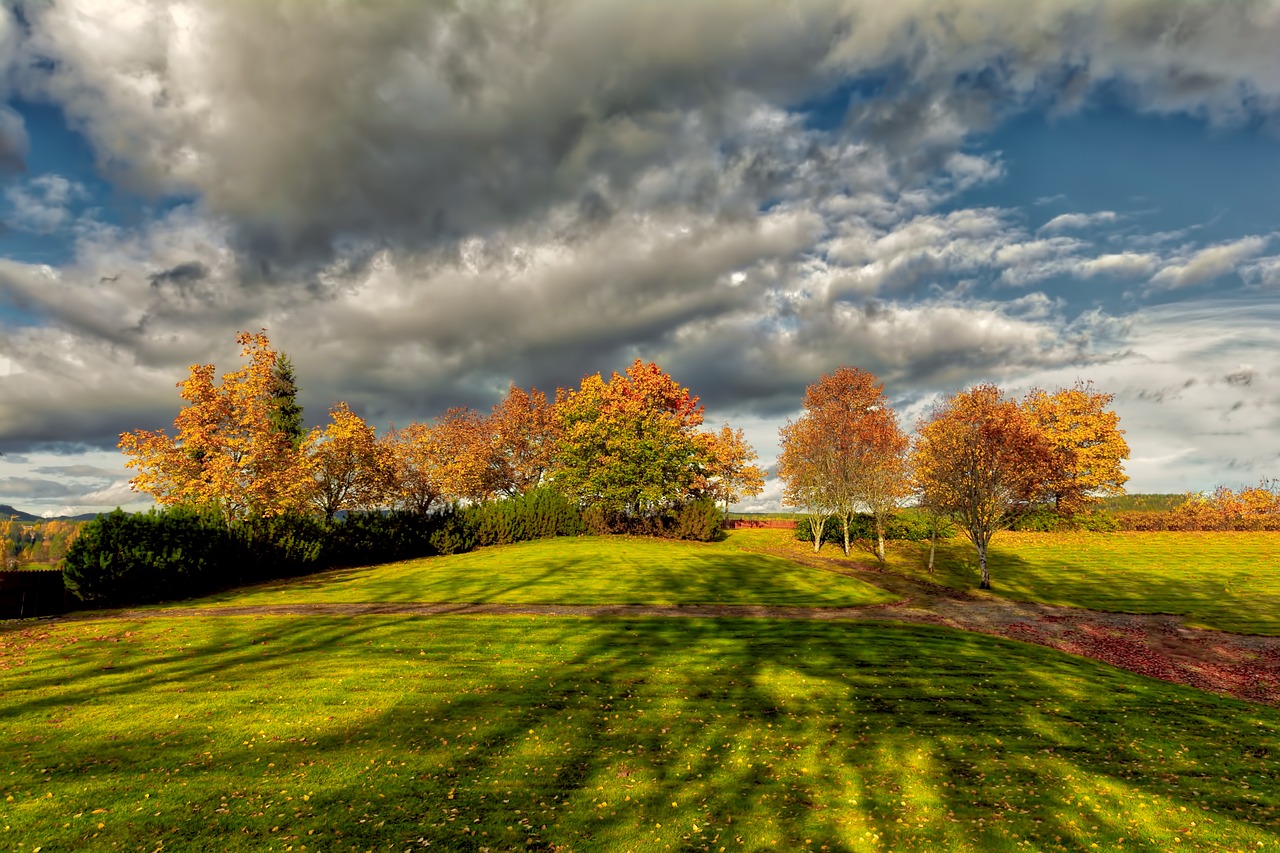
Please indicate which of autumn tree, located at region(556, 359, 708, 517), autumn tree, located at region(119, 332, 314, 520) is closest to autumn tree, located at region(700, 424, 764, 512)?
autumn tree, located at region(556, 359, 708, 517)

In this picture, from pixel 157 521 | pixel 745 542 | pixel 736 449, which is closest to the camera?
pixel 157 521

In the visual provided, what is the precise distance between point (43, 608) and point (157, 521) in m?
5.38

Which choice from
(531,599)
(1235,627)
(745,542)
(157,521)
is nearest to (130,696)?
(531,599)

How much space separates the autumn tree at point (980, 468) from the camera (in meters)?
36.2

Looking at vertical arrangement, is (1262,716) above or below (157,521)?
below

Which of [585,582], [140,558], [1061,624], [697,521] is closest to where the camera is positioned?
[1061,624]

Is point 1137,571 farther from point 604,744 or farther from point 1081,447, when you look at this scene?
point 604,744

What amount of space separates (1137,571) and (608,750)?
44151 millimetres

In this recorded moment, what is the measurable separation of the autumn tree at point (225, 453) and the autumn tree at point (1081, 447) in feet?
229

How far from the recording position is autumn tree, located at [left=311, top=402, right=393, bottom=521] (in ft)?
178

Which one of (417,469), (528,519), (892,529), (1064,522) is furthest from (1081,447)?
(417,469)

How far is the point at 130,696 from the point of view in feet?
45.6

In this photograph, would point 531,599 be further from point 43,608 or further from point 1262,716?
point 1262,716

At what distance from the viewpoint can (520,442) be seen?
71.2 meters
